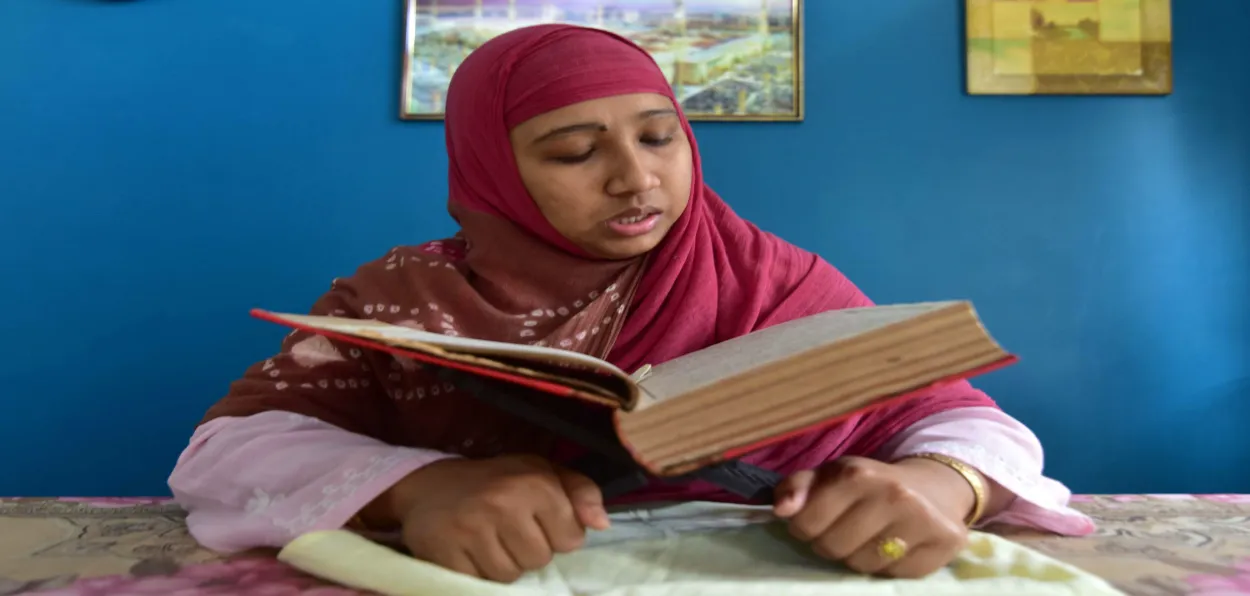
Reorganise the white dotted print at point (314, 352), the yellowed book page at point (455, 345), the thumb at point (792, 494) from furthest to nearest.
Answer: the white dotted print at point (314, 352) < the thumb at point (792, 494) < the yellowed book page at point (455, 345)

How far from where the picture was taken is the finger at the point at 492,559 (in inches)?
17.5

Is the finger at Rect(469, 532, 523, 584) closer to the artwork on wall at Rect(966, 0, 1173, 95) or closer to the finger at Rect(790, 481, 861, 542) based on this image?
the finger at Rect(790, 481, 861, 542)

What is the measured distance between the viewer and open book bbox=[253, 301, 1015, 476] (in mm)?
365

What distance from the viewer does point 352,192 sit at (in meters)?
1.34

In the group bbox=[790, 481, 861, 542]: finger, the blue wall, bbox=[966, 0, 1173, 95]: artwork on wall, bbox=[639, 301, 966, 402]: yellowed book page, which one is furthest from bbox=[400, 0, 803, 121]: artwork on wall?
bbox=[790, 481, 861, 542]: finger

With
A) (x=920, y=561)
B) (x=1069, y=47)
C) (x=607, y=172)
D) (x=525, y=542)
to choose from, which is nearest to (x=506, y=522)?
(x=525, y=542)

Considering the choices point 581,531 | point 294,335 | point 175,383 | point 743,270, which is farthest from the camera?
point 175,383

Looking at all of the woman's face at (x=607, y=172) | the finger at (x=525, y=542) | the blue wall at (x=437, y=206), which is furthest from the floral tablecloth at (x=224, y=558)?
the blue wall at (x=437, y=206)

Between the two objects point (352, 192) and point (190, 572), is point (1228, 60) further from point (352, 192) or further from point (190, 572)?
point (190, 572)

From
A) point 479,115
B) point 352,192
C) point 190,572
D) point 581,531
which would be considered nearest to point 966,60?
point 479,115

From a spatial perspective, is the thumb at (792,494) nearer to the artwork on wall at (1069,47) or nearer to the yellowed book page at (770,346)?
the yellowed book page at (770,346)

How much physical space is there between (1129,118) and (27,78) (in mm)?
2022

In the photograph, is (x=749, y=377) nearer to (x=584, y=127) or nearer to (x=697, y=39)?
(x=584, y=127)

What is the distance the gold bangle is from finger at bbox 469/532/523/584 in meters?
0.32
